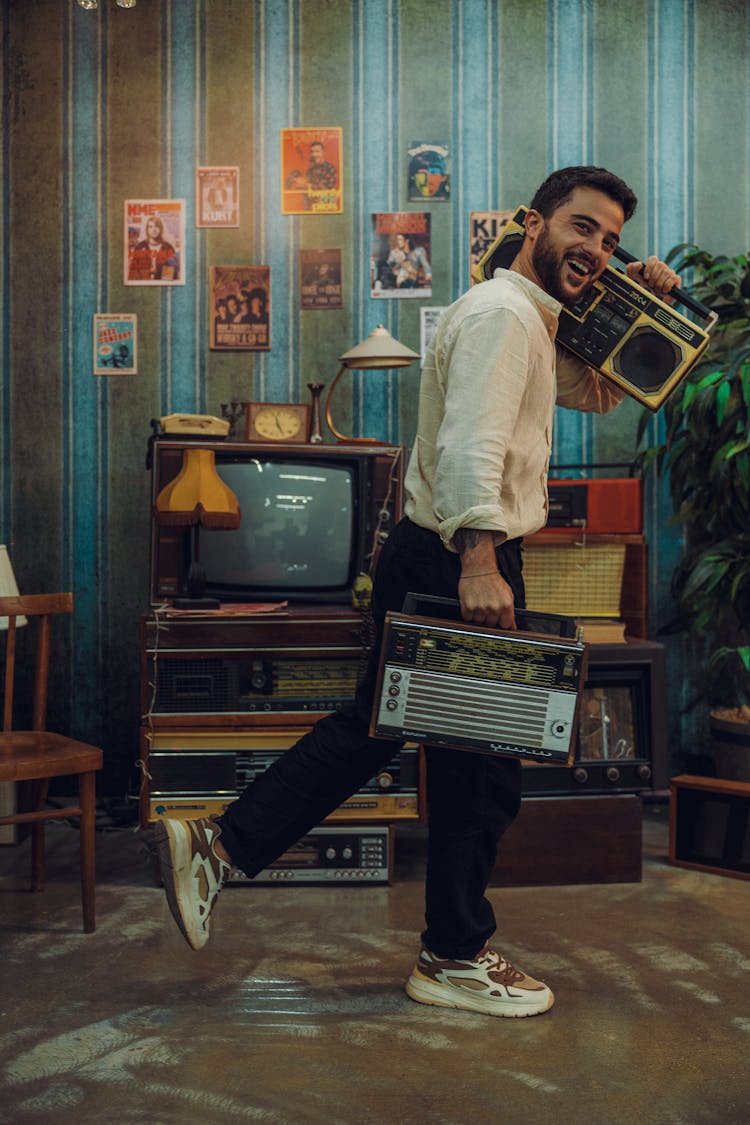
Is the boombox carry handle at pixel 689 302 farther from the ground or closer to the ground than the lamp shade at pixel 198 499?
farther from the ground

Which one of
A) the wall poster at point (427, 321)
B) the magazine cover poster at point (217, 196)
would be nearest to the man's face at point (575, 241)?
the wall poster at point (427, 321)

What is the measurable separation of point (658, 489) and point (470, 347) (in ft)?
6.34

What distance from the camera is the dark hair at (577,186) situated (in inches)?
73.3

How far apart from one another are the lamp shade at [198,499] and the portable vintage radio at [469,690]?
3.33ft

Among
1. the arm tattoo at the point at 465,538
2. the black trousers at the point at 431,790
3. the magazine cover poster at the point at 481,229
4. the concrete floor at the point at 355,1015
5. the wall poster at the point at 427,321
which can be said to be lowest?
the concrete floor at the point at 355,1015

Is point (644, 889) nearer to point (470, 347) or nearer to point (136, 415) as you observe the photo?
point (470, 347)

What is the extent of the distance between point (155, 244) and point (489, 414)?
2.12m

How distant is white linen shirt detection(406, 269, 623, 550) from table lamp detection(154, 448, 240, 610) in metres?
0.87

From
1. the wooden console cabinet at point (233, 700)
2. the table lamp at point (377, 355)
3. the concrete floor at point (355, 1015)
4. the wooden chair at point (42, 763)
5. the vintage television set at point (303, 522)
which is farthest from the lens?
the table lamp at point (377, 355)

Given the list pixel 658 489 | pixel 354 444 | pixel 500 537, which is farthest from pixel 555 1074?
pixel 658 489

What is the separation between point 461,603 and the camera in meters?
1.74

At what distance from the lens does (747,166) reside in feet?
11.4

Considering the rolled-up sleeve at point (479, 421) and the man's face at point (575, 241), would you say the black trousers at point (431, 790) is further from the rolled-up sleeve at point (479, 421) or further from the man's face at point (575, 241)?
the man's face at point (575, 241)

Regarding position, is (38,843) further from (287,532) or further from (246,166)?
(246,166)
